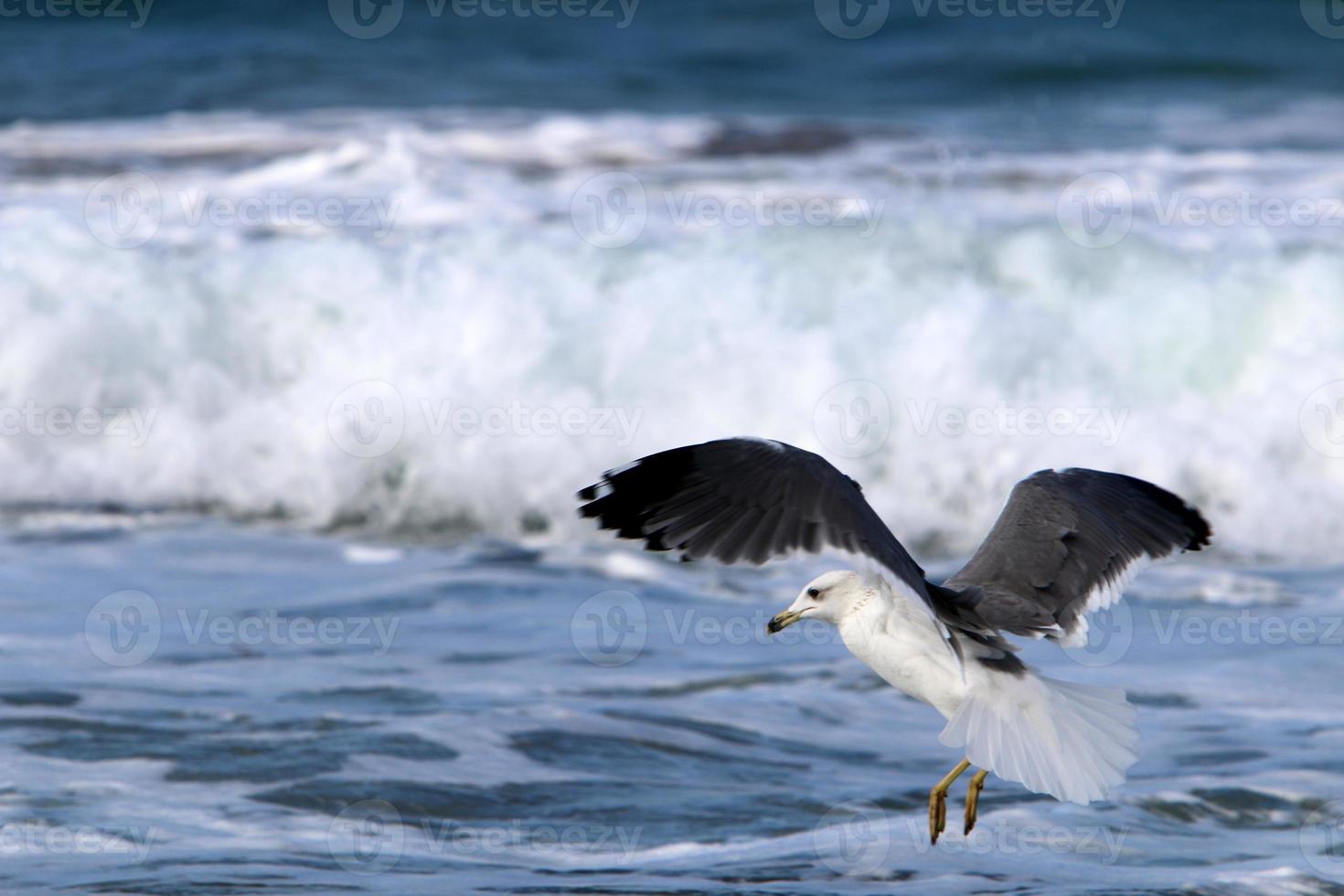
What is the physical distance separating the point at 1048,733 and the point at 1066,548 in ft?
2.44

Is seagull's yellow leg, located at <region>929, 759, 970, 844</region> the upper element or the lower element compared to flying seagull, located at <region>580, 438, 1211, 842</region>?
lower

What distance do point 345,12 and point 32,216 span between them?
778cm

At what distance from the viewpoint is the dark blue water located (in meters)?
16.3

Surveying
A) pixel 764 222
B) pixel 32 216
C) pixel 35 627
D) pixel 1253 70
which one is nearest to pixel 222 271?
pixel 32 216

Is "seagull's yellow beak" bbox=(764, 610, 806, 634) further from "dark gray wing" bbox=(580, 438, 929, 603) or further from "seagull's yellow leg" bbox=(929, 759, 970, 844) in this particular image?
"seagull's yellow leg" bbox=(929, 759, 970, 844)

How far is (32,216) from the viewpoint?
11.1 metres

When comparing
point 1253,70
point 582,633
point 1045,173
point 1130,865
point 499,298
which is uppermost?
point 1253,70

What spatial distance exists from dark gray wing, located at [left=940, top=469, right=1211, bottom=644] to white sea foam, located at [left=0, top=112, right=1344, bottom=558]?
11.0 feet

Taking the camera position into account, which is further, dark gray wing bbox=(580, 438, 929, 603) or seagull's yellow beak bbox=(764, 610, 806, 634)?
seagull's yellow beak bbox=(764, 610, 806, 634)

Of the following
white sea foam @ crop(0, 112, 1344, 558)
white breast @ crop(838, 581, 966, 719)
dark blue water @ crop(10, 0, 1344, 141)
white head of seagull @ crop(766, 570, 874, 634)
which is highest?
dark blue water @ crop(10, 0, 1344, 141)

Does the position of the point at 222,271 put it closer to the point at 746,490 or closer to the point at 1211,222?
the point at 1211,222

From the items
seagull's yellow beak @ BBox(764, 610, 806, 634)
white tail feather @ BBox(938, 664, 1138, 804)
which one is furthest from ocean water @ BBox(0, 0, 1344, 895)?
seagull's yellow beak @ BBox(764, 610, 806, 634)

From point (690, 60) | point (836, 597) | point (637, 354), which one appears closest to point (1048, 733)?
point (836, 597)

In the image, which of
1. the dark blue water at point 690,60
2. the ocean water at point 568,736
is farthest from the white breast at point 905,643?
the dark blue water at point 690,60
